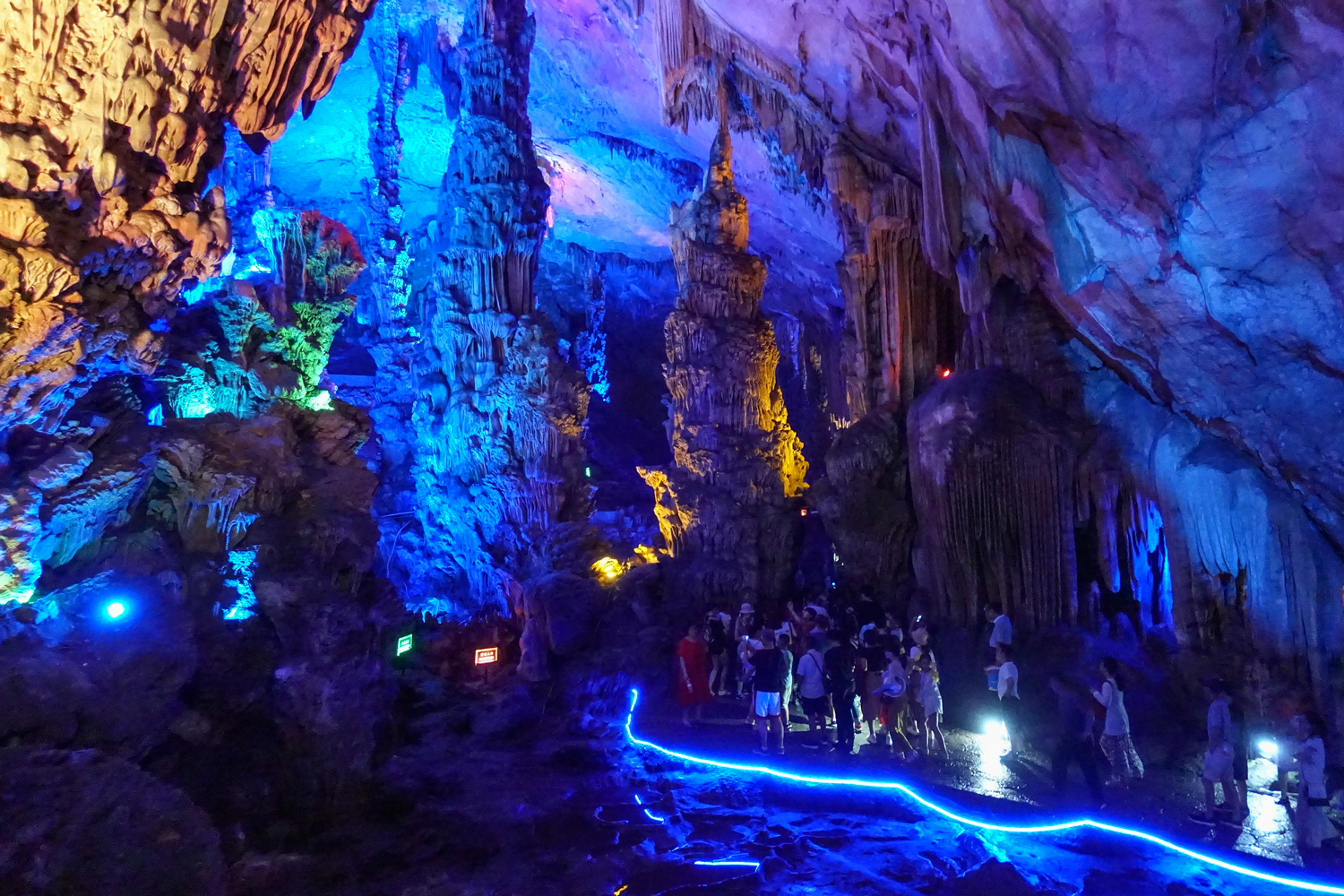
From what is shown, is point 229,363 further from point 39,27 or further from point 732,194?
point 732,194

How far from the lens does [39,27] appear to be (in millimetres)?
4359

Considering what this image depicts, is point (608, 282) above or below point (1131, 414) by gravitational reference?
above

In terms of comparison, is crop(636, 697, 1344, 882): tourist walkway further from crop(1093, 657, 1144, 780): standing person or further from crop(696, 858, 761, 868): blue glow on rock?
crop(696, 858, 761, 868): blue glow on rock

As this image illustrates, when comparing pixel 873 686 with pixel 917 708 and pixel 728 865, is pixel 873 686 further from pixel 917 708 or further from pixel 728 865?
pixel 728 865

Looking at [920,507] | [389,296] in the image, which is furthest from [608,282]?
[920,507]

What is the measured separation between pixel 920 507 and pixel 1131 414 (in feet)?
10.7

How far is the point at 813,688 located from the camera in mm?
7406

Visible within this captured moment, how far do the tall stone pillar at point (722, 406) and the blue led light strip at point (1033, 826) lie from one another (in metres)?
6.38

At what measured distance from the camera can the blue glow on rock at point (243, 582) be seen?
7633 mm

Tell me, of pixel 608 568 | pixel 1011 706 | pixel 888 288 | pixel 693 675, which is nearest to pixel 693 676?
pixel 693 675

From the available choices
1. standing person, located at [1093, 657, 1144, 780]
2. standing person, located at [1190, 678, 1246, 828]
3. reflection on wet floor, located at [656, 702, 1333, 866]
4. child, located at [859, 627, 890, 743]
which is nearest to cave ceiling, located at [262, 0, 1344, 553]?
standing person, located at [1190, 678, 1246, 828]

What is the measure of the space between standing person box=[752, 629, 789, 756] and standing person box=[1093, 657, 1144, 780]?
2755mm

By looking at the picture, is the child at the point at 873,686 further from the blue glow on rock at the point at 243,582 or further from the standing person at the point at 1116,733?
the blue glow on rock at the point at 243,582

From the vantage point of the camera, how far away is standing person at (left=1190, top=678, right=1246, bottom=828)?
565 centimetres
